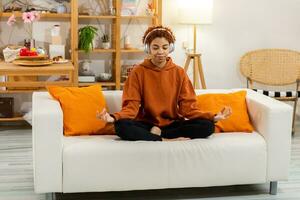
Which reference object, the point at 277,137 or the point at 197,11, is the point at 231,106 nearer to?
the point at 277,137

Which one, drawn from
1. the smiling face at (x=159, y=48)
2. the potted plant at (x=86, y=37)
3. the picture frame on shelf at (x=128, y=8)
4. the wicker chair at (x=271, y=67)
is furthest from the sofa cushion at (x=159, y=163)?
the wicker chair at (x=271, y=67)

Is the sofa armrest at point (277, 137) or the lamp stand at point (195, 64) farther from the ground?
the lamp stand at point (195, 64)

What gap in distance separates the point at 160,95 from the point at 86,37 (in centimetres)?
183

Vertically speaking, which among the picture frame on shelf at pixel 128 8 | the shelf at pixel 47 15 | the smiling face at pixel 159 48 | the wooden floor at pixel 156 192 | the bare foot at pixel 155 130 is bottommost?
the wooden floor at pixel 156 192

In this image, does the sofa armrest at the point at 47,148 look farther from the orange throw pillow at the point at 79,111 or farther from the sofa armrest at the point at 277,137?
the sofa armrest at the point at 277,137

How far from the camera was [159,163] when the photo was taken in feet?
10.1

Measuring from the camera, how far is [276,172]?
10.6 feet

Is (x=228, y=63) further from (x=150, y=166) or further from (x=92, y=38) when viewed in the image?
(x=150, y=166)

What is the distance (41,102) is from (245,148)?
49.4 inches

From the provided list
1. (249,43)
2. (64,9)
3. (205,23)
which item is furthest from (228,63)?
(64,9)

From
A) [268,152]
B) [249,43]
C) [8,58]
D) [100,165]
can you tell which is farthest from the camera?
[249,43]

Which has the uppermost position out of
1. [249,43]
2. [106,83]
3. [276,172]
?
[249,43]

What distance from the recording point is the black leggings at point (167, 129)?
312 centimetres

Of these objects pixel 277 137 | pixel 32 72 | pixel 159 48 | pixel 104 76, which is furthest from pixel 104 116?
pixel 104 76
